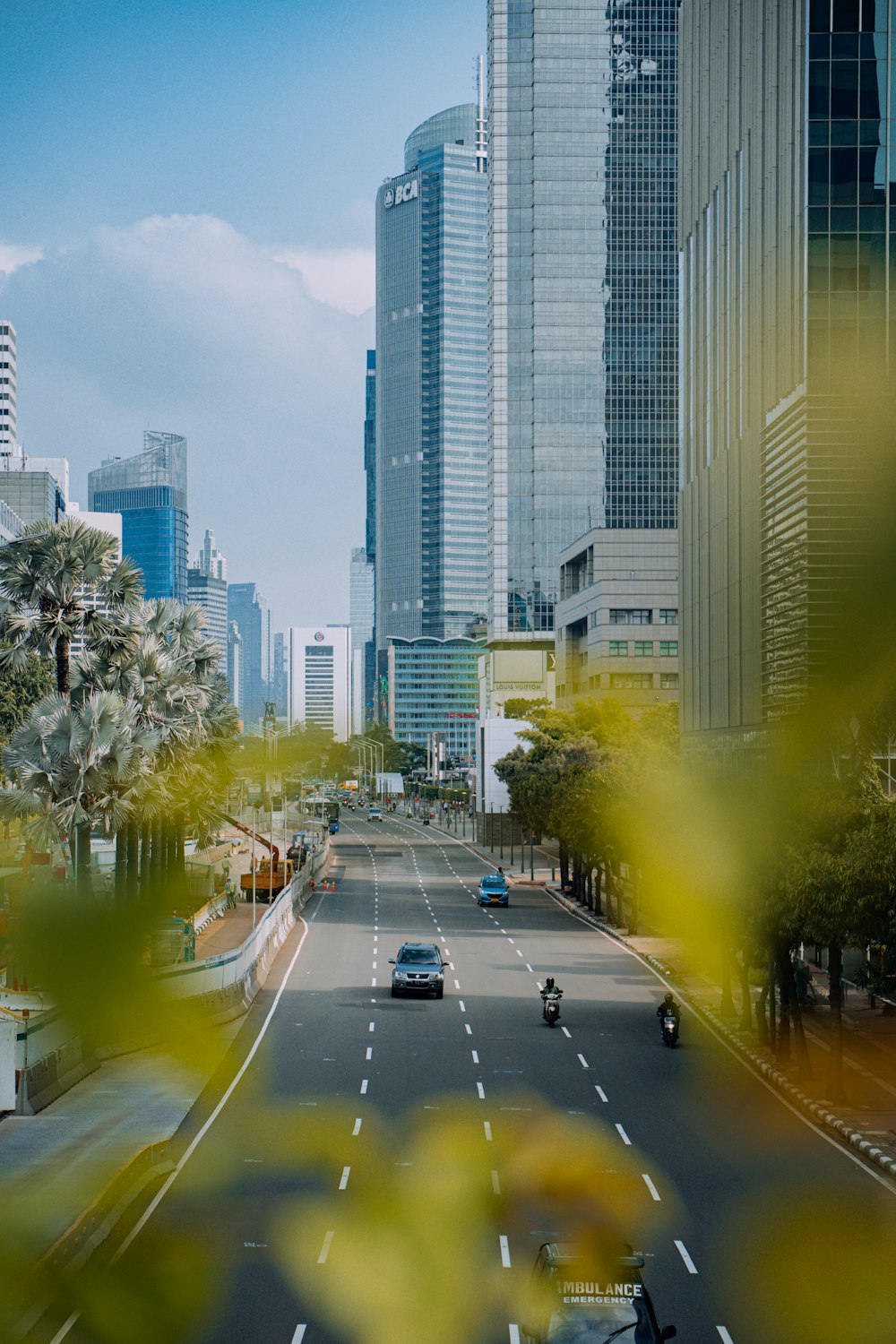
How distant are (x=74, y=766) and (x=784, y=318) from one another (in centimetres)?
3337

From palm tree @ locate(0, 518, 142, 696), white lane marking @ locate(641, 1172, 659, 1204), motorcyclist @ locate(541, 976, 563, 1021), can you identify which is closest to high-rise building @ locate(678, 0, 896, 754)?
motorcyclist @ locate(541, 976, 563, 1021)

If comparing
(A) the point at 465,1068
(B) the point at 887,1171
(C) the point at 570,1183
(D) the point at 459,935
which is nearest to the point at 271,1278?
(C) the point at 570,1183

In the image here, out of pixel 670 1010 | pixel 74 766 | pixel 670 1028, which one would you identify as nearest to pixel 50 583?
pixel 74 766

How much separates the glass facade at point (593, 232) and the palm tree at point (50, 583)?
15354 cm

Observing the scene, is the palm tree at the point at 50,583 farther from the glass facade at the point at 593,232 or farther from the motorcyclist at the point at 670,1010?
the glass facade at the point at 593,232

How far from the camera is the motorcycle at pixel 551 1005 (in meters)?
39.8

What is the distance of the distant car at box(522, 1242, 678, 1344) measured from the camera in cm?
1368

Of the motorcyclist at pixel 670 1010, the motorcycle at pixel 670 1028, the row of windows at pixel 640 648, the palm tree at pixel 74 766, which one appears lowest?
the motorcycle at pixel 670 1028

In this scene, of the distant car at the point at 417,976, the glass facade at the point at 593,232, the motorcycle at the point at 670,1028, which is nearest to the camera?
the motorcycle at the point at 670,1028

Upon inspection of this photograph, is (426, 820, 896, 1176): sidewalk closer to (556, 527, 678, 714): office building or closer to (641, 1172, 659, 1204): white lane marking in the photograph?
(641, 1172, 659, 1204): white lane marking

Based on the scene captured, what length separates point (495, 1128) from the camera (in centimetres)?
2686

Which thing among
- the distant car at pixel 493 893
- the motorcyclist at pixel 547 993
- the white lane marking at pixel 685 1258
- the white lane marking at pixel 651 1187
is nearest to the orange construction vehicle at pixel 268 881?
the distant car at pixel 493 893

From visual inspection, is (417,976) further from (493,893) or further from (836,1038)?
(493,893)

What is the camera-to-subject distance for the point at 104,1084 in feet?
98.7
